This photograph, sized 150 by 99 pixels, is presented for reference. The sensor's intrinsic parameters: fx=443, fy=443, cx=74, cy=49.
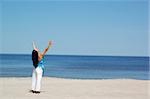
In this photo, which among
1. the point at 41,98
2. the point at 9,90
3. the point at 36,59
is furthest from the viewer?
the point at 9,90

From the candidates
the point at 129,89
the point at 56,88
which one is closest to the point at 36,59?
the point at 56,88

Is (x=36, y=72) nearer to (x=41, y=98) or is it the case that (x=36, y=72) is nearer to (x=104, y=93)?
(x=41, y=98)

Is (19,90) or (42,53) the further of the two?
(19,90)

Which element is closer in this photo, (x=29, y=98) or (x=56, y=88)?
(x=29, y=98)

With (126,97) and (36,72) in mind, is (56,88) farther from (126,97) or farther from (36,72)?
(126,97)

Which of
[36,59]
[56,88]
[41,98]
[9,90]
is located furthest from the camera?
[56,88]

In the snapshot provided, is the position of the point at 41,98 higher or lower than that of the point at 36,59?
lower

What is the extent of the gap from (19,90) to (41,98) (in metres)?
2.67

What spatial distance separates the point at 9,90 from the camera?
55.1 feet

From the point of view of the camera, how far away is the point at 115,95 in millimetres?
15750

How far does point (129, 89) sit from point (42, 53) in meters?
4.38

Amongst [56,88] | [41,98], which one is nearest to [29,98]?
[41,98]

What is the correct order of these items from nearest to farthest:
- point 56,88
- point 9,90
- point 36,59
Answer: point 36,59, point 9,90, point 56,88

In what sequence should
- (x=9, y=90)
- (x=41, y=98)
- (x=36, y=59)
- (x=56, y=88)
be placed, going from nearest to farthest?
(x=41, y=98), (x=36, y=59), (x=9, y=90), (x=56, y=88)
